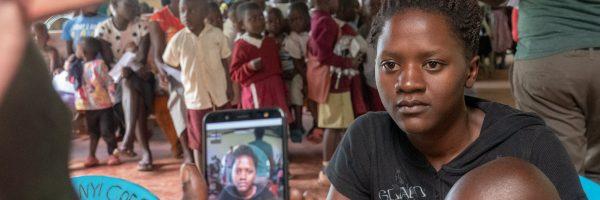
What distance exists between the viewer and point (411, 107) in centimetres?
112

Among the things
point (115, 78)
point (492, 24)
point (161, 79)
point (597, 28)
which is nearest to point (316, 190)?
point (161, 79)

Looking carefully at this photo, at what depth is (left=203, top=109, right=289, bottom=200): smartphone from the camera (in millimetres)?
2279

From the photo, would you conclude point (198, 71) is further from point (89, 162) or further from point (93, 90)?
point (89, 162)

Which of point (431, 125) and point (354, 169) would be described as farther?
point (354, 169)

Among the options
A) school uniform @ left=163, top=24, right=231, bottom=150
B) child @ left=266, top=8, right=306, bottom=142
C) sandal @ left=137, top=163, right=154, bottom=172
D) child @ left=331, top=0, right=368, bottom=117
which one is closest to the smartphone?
school uniform @ left=163, top=24, right=231, bottom=150

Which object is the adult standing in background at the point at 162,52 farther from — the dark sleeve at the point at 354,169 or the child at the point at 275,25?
the dark sleeve at the point at 354,169

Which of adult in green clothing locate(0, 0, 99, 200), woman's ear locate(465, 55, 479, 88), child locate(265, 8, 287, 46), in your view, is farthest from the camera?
child locate(265, 8, 287, 46)

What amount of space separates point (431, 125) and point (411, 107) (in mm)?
59

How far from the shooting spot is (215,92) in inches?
158

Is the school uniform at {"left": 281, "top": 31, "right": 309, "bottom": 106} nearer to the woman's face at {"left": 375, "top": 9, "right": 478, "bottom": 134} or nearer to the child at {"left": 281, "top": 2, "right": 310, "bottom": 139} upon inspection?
the child at {"left": 281, "top": 2, "right": 310, "bottom": 139}

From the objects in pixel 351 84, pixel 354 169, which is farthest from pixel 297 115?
pixel 354 169

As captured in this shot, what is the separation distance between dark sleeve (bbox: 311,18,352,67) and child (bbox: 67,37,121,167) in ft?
4.91

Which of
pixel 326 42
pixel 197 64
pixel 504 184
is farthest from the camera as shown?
pixel 326 42

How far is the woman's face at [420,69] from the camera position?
3.66 feet
